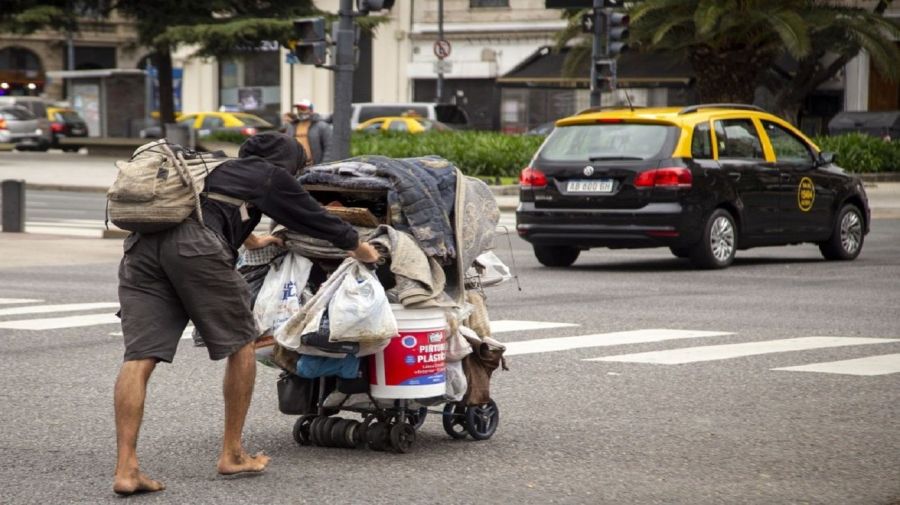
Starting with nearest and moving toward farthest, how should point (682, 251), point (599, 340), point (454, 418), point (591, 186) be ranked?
point (454, 418) → point (599, 340) → point (591, 186) → point (682, 251)

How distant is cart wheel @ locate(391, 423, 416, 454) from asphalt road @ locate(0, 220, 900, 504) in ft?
0.14

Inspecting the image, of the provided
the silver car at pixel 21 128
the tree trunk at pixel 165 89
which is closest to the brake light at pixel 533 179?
the tree trunk at pixel 165 89

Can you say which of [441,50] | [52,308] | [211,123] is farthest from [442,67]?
[52,308]

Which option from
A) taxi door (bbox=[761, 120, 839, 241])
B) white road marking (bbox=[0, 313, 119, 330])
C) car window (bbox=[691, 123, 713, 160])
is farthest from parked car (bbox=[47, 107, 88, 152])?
white road marking (bbox=[0, 313, 119, 330])

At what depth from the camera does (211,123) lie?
51.5 metres

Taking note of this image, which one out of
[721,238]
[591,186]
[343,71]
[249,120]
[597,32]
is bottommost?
[249,120]

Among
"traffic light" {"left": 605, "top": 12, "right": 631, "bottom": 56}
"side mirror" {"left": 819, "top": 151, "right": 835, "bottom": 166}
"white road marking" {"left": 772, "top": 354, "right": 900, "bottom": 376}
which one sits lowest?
"white road marking" {"left": 772, "top": 354, "right": 900, "bottom": 376}

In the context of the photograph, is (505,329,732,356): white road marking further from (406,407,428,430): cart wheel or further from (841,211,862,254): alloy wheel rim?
(841,211,862,254): alloy wheel rim

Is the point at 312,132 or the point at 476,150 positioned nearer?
the point at 312,132

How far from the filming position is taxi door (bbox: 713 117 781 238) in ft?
56.9

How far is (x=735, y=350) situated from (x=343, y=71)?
1127 cm

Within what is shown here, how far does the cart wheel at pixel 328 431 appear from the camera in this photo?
24.5 feet

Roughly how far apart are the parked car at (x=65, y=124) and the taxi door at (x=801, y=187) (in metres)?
39.2

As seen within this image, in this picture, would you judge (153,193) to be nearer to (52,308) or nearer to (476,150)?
(52,308)
